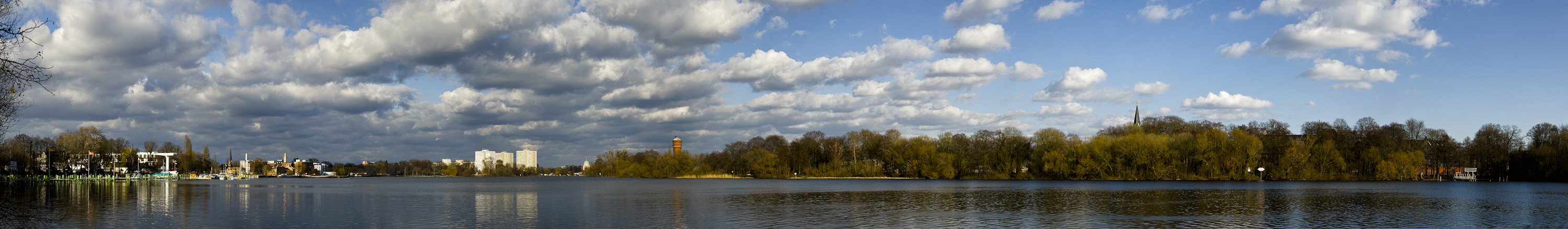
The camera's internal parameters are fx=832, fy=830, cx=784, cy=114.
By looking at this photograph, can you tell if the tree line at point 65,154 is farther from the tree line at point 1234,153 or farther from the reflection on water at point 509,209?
the tree line at point 1234,153

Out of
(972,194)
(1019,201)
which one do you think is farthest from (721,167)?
(1019,201)

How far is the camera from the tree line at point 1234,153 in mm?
83562

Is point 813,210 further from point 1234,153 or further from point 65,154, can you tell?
point 65,154

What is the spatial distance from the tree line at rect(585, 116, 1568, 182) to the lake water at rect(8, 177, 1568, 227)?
38.6m

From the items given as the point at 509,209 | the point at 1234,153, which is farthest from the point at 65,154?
the point at 1234,153

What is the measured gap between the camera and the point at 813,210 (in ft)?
93.0

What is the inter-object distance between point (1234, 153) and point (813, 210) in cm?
7097

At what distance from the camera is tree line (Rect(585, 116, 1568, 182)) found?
83562 mm

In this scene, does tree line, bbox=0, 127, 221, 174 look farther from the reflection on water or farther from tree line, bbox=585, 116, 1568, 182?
tree line, bbox=585, 116, 1568, 182

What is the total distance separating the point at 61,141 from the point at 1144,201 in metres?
101

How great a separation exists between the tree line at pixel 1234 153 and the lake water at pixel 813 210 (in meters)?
38.6

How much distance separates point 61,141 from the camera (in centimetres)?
8400

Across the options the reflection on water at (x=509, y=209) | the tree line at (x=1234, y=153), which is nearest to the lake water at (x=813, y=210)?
the reflection on water at (x=509, y=209)

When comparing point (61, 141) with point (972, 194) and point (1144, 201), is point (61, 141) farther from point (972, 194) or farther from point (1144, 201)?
point (1144, 201)
